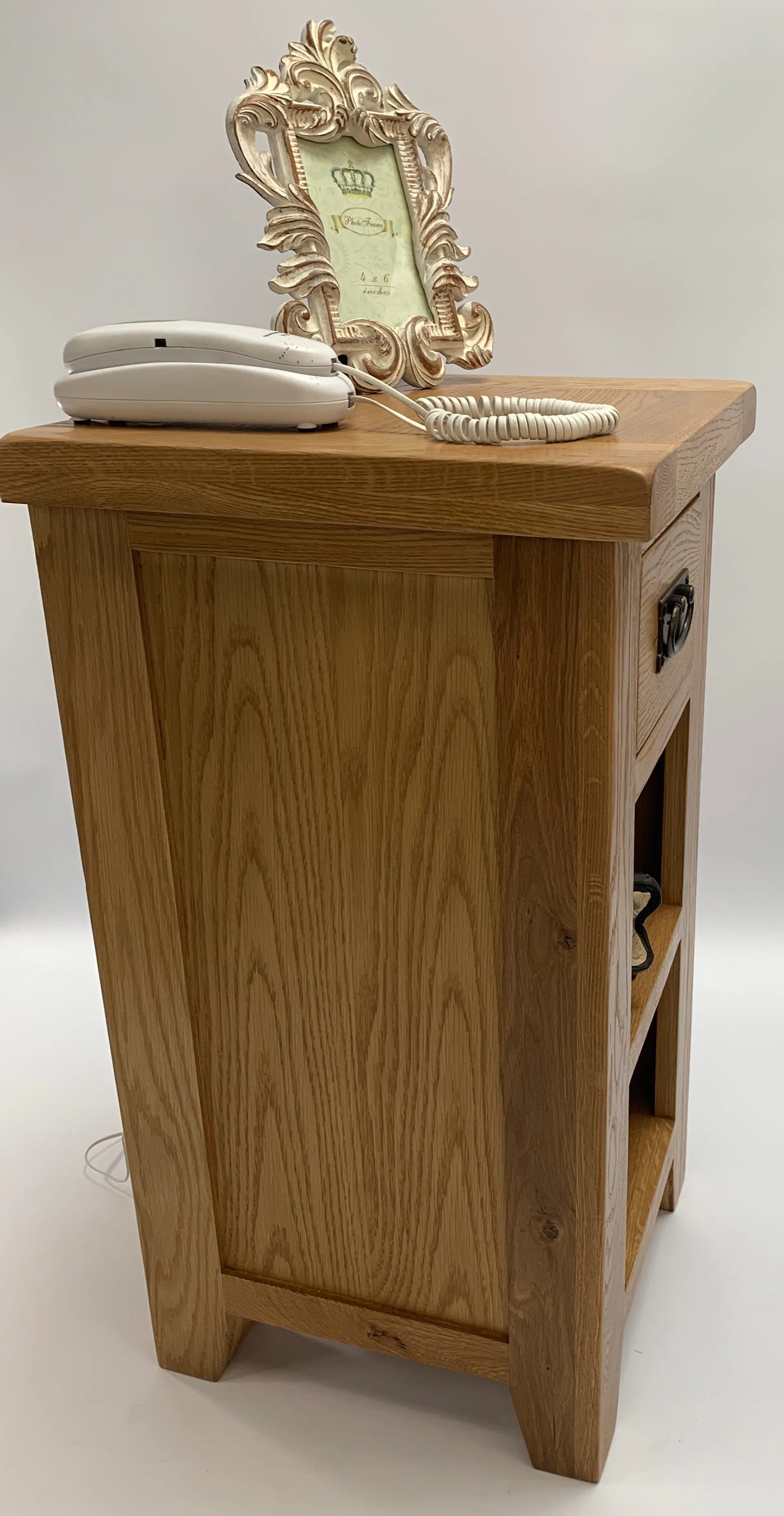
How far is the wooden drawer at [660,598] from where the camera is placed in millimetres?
1011

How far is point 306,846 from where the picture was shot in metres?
1.08

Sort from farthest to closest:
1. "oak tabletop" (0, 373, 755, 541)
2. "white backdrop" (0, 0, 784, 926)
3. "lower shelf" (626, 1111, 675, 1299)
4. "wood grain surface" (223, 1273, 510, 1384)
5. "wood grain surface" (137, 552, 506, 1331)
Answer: "white backdrop" (0, 0, 784, 926)
"lower shelf" (626, 1111, 675, 1299)
"wood grain surface" (223, 1273, 510, 1384)
"wood grain surface" (137, 552, 506, 1331)
"oak tabletop" (0, 373, 755, 541)

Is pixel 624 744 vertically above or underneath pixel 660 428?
underneath

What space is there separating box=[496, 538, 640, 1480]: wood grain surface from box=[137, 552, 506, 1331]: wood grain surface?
26 millimetres

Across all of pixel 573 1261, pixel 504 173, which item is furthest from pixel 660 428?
pixel 504 173

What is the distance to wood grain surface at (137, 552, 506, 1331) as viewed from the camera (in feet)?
3.25

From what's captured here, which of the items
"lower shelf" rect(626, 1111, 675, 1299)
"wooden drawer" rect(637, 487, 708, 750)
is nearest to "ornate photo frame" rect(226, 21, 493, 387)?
"wooden drawer" rect(637, 487, 708, 750)

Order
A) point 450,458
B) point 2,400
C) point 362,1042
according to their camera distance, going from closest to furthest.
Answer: point 450,458 < point 362,1042 < point 2,400

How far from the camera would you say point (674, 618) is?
108cm

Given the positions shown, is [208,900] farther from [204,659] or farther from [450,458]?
[450,458]

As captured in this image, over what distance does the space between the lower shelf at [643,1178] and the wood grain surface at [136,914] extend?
1.34 ft

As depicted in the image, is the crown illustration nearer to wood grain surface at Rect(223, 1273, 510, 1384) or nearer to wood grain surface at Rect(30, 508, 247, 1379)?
wood grain surface at Rect(30, 508, 247, 1379)

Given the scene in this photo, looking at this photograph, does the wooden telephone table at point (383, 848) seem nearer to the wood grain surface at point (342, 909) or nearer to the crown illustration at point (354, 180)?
the wood grain surface at point (342, 909)

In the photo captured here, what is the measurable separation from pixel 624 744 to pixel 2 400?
4.49 feet
